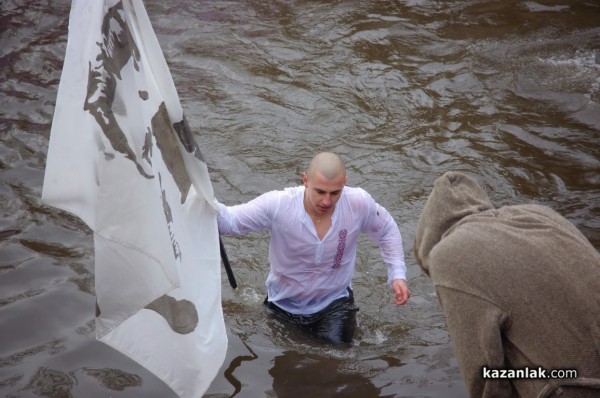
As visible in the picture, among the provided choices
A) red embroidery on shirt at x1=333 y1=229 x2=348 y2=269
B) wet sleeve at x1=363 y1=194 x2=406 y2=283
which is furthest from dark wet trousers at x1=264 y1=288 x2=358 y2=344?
wet sleeve at x1=363 y1=194 x2=406 y2=283

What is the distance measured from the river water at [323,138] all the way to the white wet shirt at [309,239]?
454 mm

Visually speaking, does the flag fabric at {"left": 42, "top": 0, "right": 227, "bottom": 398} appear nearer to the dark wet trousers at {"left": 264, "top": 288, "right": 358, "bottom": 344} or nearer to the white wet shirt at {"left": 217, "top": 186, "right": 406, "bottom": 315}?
the white wet shirt at {"left": 217, "top": 186, "right": 406, "bottom": 315}

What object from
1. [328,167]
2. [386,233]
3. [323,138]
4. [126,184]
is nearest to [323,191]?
[328,167]

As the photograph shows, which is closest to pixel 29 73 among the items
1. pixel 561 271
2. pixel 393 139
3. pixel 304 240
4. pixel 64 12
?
pixel 64 12

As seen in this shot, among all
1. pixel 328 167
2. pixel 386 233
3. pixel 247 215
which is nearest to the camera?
pixel 328 167

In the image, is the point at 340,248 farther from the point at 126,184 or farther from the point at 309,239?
the point at 126,184

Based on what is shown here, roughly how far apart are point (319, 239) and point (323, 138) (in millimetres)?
3863

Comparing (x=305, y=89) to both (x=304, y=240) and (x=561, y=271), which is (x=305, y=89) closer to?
(x=304, y=240)

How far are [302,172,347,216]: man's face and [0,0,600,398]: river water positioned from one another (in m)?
1.23

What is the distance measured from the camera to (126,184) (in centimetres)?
419

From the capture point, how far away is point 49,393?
17.2 feet

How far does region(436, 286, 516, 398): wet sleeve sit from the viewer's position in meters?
3.29

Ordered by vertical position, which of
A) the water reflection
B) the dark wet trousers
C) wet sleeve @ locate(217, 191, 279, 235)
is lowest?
the water reflection

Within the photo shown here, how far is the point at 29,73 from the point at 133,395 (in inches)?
251
